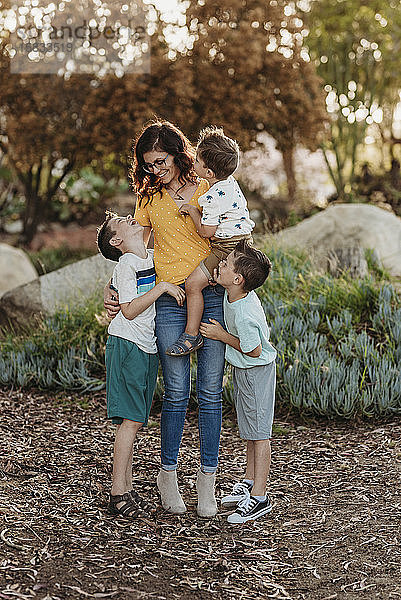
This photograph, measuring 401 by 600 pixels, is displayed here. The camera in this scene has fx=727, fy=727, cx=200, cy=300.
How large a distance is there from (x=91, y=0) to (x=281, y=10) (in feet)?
8.44

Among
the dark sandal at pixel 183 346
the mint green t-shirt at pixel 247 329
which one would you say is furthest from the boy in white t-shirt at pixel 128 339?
the mint green t-shirt at pixel 247 329

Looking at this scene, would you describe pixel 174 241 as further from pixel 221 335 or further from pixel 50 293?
pixel 50 293

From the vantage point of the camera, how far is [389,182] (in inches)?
482

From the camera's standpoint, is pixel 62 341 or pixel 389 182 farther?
pixel 389 182

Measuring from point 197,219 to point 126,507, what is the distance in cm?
131

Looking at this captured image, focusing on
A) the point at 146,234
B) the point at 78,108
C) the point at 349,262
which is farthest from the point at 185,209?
the point at 78,108

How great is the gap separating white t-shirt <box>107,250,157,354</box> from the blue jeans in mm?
40

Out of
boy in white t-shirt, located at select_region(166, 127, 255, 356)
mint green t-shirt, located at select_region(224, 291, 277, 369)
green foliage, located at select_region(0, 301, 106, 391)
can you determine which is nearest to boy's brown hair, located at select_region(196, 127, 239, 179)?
boy in white t-shirt, located at select_region(166, 127, 255, 356)

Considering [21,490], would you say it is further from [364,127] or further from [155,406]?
[364,127]

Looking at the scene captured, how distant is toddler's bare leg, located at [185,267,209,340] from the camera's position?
306 centimetres

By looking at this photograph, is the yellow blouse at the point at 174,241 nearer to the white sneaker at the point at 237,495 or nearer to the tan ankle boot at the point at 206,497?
the tan ankle boot at the point at 206,497

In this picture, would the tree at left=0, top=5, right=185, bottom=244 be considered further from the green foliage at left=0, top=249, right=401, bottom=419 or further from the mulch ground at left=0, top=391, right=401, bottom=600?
the mulch ground at left=0, top=391, right=401, bottom=600

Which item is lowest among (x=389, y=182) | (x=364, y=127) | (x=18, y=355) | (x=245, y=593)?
(x=245, y=593)

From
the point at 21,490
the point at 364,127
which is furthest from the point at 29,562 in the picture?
the point at 364,127
